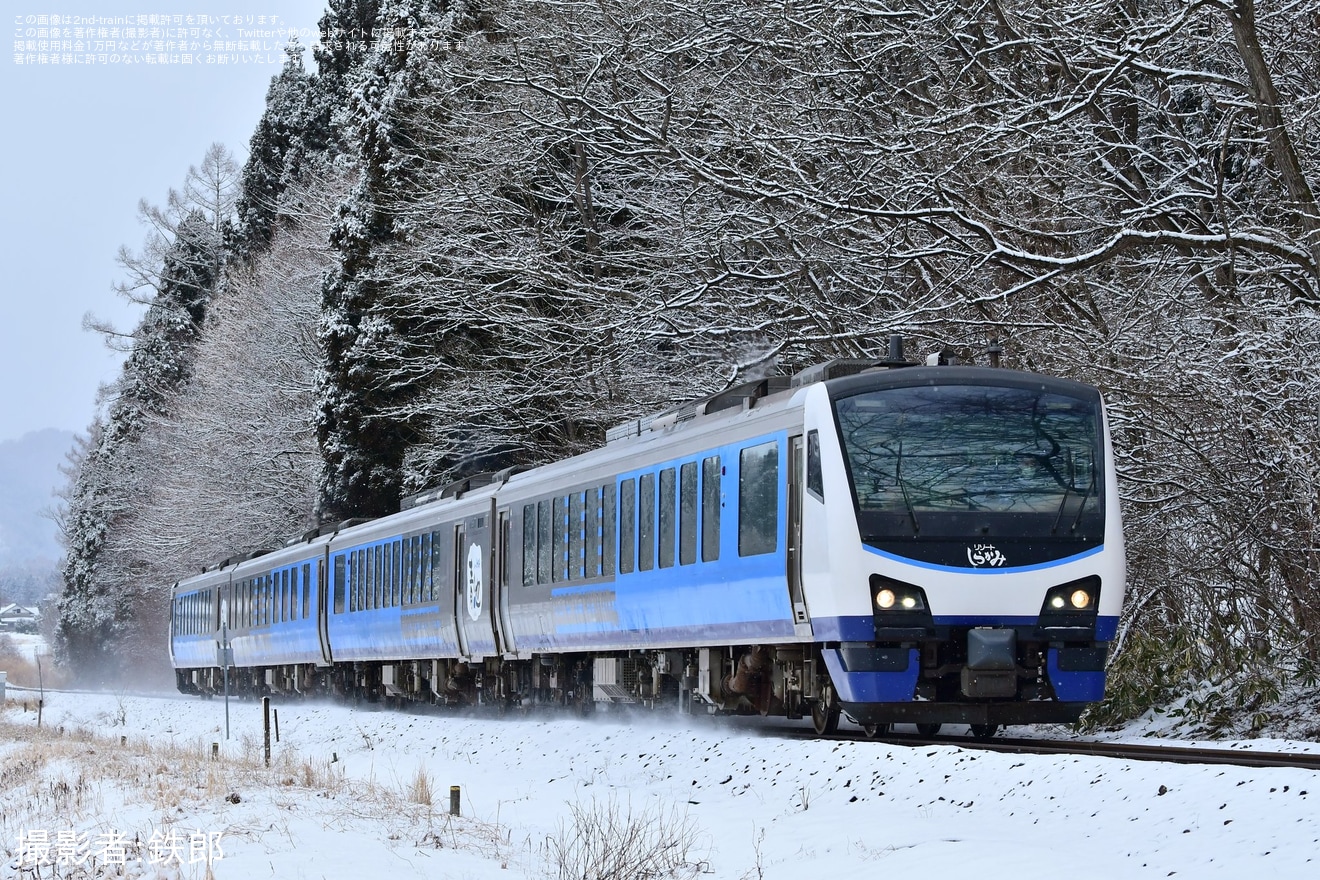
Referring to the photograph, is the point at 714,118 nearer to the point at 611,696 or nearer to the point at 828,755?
the point at 611,696

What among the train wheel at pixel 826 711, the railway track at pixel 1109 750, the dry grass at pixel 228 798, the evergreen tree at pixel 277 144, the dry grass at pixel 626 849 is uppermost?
the evergreen tree at pixel 277 144

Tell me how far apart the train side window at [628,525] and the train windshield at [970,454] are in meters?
4.44

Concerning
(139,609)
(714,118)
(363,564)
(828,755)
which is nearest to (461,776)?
(828,755)

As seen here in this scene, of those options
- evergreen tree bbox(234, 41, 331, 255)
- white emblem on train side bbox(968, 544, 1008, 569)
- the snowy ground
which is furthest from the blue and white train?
evergreen tree bbox(234, 41, 331, 255)

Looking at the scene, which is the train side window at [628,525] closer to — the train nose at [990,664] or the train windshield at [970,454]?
the train windshield at [970,454]

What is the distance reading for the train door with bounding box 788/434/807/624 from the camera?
1378 cm

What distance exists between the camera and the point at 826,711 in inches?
570

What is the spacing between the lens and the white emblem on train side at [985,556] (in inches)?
519

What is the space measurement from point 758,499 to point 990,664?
2452 millimetres

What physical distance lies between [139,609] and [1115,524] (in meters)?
57.7

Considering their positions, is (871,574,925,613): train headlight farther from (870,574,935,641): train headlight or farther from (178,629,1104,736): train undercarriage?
(178,629,1104,736): train undercarriage

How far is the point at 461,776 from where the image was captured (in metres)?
17.2

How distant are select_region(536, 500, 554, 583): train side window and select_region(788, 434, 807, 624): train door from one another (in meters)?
6.50

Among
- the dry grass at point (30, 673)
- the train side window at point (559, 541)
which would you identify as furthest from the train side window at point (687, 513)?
the dry grass at point (30, 673)
